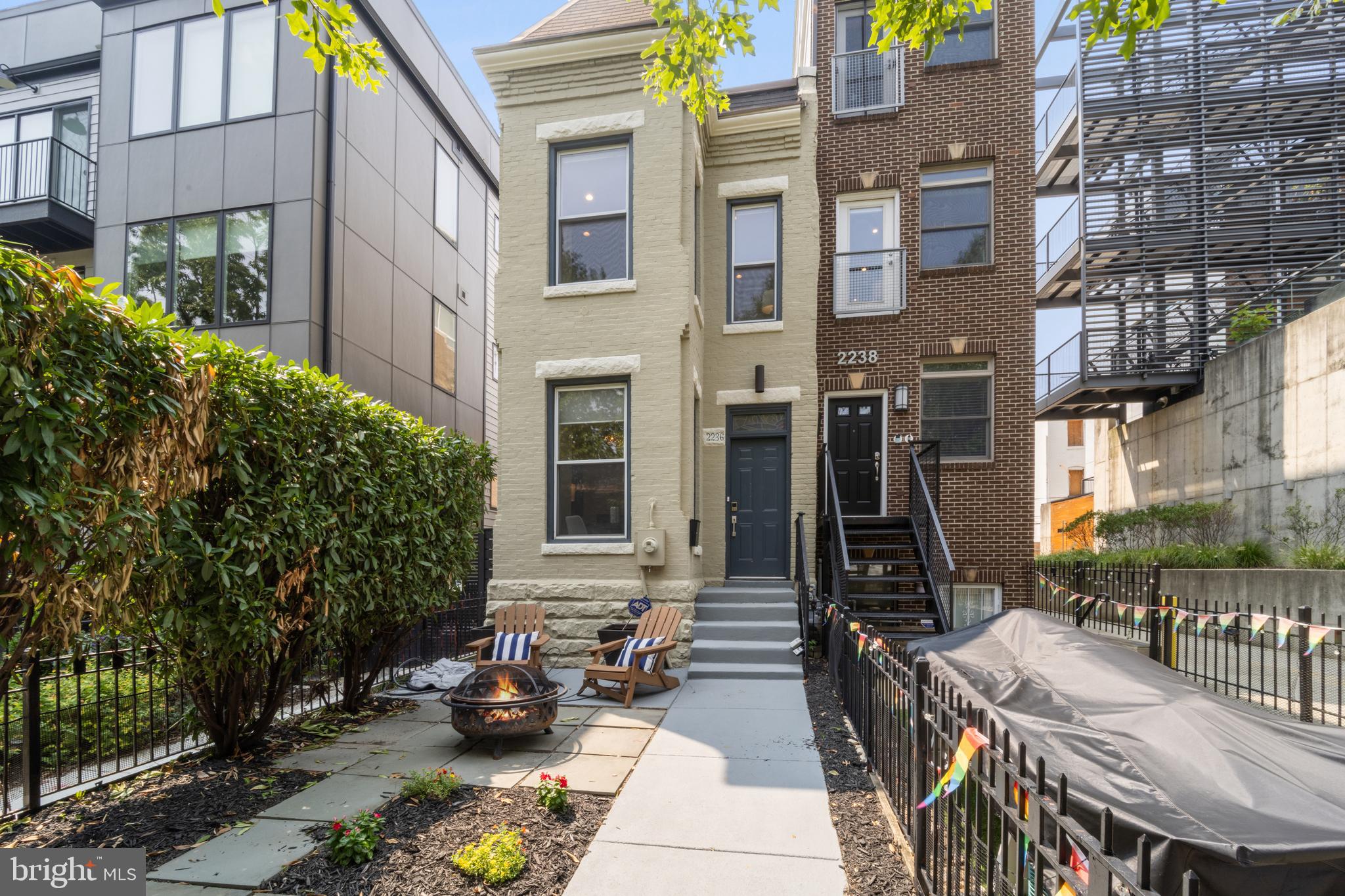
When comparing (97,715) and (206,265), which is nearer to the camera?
(97,715)

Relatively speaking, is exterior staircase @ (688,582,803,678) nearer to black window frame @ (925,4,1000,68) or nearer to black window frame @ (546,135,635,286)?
black window frame @ (546,135,635,286)

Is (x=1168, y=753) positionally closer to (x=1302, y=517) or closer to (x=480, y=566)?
(x=480, y=566)

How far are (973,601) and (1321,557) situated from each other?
14.6ft

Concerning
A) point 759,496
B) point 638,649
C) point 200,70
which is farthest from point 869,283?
point 200,70

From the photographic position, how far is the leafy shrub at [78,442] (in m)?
3.23

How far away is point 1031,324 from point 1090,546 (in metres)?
9.84

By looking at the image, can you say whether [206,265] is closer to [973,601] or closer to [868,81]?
[868,81]

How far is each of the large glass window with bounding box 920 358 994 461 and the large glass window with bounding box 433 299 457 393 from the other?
9994 mm

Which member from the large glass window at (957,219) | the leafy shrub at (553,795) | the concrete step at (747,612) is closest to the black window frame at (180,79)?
the concrete step at (747,612)

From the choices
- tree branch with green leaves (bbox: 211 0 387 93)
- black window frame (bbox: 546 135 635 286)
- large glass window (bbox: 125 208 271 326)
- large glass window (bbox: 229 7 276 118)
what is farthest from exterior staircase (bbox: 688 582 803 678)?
large glass window (bbox: 229 7 276 118)

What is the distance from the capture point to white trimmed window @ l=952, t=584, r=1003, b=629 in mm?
11250

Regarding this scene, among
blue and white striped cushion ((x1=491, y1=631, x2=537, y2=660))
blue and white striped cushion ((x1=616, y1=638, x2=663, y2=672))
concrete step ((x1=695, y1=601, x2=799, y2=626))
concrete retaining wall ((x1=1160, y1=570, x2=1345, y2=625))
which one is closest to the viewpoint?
blue and white striped cushion ((x1=616, y1=638, x2=663, y2=672))

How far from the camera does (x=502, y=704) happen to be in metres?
5.36

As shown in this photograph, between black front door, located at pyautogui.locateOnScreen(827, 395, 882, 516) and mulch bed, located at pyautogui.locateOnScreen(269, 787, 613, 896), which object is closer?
mulch bed, located at pyautogui.locateOnScreen(269, 787, 613, 896)
